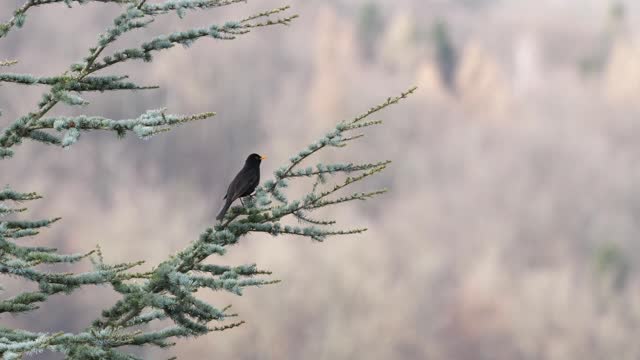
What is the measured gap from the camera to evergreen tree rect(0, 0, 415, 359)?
301 inches

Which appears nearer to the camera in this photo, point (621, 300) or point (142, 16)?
point (142, 16)

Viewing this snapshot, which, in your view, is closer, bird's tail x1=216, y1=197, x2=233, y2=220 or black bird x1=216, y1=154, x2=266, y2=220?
bird's tail x1=216, y1=197, x2=233, y2=220

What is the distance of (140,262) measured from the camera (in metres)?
7.66

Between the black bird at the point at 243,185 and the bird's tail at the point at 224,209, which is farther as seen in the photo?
the black bird at the point at 243,185

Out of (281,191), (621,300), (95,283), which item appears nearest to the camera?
(95,283)

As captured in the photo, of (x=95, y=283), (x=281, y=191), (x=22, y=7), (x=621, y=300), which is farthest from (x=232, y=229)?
(x=621, y=300)

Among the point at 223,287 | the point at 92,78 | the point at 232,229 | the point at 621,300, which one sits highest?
the point at 621,300

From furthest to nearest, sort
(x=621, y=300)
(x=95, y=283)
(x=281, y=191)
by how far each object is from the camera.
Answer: (x=621, y=300)
(x=281, y=191)
(x=95, y=283)

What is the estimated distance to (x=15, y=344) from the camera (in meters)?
6.71

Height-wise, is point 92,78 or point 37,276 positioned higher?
point 92,78

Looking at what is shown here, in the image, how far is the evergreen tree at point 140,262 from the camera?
7633 mm

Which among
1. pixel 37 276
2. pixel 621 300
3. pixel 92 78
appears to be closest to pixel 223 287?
pixel 37 276

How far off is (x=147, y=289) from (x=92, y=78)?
5.74 ft

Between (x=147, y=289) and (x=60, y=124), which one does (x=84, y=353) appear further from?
(x=60, y=124)
